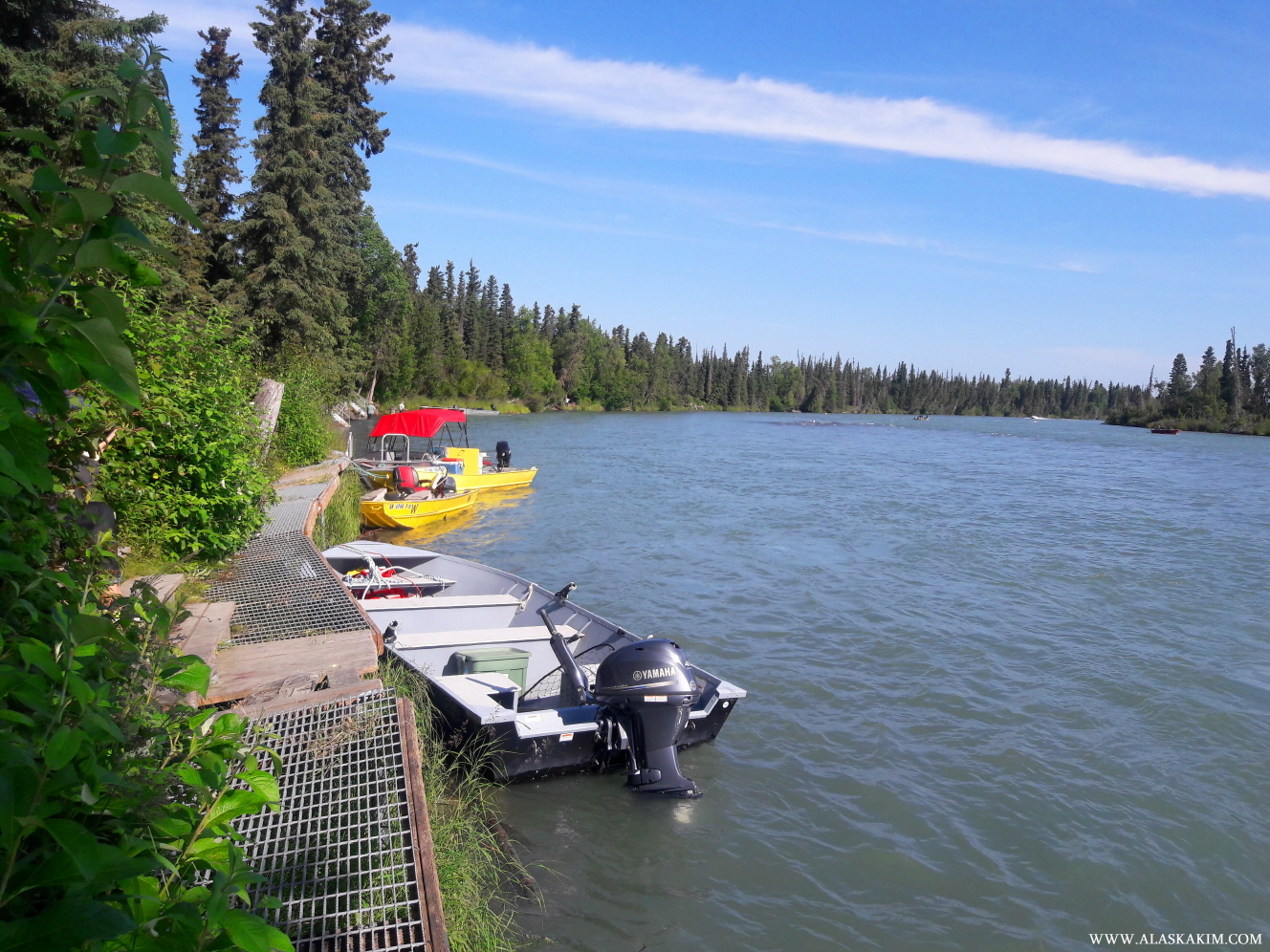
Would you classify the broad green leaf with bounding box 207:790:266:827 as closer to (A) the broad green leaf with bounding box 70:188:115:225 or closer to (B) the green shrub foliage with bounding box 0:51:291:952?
(B) the green shrub foliage with bounding box 0:51:291:952

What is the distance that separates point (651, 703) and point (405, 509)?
1551 cm

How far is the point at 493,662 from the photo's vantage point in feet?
28.9

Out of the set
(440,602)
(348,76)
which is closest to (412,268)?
(348,76)

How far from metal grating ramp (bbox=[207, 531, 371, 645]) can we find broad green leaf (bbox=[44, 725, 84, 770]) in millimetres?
4957

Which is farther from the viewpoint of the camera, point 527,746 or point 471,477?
point 471,477

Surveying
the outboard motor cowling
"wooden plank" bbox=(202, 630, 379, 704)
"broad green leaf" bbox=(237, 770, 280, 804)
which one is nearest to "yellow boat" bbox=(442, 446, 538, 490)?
the outboard motor cowling

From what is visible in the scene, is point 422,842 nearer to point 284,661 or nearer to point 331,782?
point 331,782

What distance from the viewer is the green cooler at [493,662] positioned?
8.79 m

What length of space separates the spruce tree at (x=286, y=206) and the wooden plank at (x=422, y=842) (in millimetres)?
26310

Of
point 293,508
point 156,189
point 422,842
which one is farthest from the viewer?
point 293,508

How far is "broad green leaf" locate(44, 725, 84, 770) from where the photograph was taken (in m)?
1.24

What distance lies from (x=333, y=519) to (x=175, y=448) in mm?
9523

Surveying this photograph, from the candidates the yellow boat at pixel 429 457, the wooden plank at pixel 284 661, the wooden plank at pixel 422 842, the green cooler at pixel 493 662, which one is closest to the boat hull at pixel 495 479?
the yellow boat at pixel 429 457

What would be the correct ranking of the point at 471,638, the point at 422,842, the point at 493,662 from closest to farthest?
the point at 422,842 → the point at 493,662 → the point at 471,638
